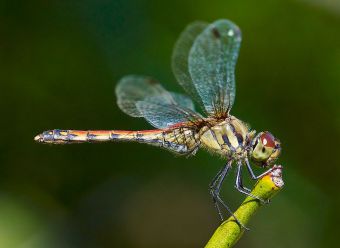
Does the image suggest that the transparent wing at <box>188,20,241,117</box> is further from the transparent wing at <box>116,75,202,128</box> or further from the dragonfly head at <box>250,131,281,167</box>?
A: the dragonfly head at <box>250,131,281,167</box>

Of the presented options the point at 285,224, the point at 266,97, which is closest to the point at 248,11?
the point at 266,97

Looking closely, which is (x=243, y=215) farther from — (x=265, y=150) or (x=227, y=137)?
(x=227, y=137)

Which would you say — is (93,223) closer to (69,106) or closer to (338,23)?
(69,106)

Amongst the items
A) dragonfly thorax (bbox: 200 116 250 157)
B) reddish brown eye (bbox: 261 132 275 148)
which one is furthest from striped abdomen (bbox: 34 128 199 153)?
reddish brown eye (bbox: 261 132 275 148)

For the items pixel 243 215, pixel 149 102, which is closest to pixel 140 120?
pixel 149 102

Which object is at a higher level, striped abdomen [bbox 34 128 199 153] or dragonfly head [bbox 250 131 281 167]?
striped abdomen [bbox 34 128 199 153]

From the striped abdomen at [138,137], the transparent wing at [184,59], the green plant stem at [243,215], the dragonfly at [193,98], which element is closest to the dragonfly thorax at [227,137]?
Answer: the dragonfly at [193,98]

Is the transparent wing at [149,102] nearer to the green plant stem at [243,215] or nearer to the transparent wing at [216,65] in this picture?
the transparent wing at [216,65]
